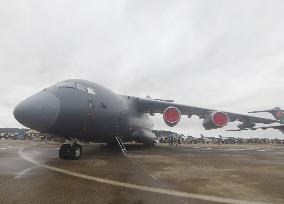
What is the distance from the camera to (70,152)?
15039 millimetres

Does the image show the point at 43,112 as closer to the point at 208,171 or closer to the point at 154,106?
the point at 208,171

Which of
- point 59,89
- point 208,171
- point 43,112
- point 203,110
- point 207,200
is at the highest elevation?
point 203,110

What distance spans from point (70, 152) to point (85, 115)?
183 cm

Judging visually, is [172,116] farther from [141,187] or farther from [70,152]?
[141,187]

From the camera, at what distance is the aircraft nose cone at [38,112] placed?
488 inches

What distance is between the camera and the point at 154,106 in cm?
2481

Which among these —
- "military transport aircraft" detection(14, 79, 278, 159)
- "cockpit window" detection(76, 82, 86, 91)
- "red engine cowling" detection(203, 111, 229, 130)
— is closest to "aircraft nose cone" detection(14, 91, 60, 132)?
"military transport aircraft" detection(14, 79, 278, 159)

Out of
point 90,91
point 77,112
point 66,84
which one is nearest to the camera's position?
point 77,112

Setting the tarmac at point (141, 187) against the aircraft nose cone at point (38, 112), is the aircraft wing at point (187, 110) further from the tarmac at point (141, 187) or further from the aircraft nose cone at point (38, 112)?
the tarmac at point (141, 187)

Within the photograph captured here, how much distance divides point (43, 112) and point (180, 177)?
6.14 metres

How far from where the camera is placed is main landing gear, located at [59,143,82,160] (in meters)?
15.0

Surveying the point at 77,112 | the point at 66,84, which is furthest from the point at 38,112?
the point at 66,84

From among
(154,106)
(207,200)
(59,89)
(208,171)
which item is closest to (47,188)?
(207,200)

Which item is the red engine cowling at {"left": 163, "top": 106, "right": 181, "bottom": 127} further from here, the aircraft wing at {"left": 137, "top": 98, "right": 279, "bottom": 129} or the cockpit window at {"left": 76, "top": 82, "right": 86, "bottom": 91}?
the cockpit window at {"left": 76, "top": 82, "right": 86, "bottom": 91}
